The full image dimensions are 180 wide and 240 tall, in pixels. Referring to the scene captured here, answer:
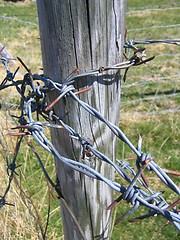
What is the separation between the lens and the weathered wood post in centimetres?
127

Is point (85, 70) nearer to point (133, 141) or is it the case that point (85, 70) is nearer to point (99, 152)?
point (99, 152)

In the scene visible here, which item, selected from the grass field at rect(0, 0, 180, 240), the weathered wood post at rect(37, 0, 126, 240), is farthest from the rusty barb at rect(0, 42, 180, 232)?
the grass field at rect(0, 0, 180, 240)

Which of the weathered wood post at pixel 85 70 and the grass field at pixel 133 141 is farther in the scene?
the grass field at pixel 133 141

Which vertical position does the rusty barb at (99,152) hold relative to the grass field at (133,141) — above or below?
above

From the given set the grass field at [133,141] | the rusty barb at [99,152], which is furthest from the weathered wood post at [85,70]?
the grass field at [133,141]

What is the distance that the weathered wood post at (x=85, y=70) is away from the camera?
1.27 metres

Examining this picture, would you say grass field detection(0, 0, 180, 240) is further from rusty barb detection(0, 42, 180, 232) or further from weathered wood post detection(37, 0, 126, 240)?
rusty barb detection(0, 42, 180, 232)

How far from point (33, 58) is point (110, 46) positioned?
708cm

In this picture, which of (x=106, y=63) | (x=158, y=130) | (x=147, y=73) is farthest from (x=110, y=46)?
(x=147, y=73)

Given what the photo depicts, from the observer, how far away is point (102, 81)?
4.55ft

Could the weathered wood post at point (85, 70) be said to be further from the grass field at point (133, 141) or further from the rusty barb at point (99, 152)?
the grass field at point (133, 141)

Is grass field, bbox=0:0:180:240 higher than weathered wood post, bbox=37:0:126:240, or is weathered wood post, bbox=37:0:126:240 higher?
weathered wood post, bbox=37:0:126:240

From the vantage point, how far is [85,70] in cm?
134

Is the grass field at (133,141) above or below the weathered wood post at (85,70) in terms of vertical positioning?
below
